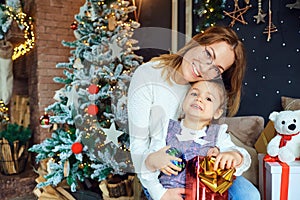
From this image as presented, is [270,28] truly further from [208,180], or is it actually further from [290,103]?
[208,180]

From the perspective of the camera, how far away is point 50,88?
2.35 meters

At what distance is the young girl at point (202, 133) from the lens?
0.83 meters

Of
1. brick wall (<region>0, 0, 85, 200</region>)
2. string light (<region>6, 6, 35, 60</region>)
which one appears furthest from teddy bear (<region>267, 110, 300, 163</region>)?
string light (<region>6, 6, 35, 60</region>)

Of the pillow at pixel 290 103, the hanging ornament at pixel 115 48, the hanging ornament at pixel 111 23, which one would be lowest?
the pillow at pixel 290 103

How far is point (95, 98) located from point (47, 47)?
43.2 inches

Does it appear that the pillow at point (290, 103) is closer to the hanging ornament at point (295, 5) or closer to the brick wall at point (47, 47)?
the hanging ornament at point (295, 5)

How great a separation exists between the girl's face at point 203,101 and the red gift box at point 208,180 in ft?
0.43

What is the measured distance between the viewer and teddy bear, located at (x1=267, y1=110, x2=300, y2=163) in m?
1.11

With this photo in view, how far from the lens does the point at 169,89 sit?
910 millimetres

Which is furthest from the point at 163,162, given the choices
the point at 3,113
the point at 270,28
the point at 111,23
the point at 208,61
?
the point at 3,113

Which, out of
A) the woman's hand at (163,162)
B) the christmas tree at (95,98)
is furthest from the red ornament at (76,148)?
the woman's hand at (163,162)

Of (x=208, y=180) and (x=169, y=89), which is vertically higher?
(x=169, y=89)

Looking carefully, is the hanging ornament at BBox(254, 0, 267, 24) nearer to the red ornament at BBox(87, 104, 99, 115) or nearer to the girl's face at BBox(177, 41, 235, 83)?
the girl's face at BBox(177, 41, 235, 83)

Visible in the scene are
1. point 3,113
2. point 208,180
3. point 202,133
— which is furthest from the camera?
point 3,113
